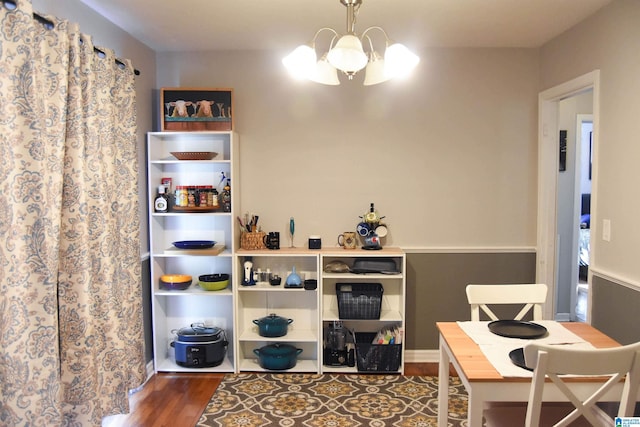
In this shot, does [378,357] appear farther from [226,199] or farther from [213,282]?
[226,199]

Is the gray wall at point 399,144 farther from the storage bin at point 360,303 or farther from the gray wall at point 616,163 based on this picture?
the gray wall at point 616,163

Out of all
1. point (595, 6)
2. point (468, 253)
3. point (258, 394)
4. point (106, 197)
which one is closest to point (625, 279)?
point (468, 253)

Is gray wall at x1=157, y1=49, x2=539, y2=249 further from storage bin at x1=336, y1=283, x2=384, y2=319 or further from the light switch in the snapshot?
the light switch

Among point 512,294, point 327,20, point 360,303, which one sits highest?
point 327,20

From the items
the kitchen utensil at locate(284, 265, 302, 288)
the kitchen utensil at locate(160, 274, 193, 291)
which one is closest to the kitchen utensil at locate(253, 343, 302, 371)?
the kitchen utensil at locate(284, 265, 302, 288)

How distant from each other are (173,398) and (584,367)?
101 inches

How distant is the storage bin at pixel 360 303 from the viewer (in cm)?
346

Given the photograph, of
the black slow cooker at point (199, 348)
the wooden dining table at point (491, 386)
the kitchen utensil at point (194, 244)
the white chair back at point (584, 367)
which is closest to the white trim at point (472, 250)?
the kitchen utensil at point (194, 244)

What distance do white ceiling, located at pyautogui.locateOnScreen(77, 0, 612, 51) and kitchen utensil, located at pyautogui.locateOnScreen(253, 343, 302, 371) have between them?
2.27m

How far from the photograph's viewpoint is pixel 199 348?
3508 millimetres

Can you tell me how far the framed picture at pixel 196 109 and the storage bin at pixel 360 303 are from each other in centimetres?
152

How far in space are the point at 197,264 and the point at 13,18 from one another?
220cm

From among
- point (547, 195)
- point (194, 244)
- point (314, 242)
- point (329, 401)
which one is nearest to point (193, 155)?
point (194, 244)

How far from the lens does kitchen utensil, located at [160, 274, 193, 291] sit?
3.53 meters
